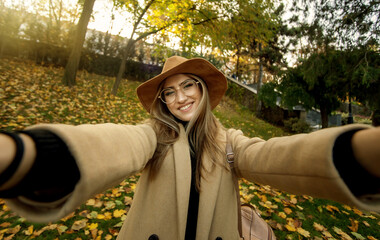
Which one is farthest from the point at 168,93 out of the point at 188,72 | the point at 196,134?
the point at 196,134

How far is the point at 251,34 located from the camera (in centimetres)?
845

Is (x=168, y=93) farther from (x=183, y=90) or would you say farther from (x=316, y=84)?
(x=316, y=84)

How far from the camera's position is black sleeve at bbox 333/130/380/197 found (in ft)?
2.18

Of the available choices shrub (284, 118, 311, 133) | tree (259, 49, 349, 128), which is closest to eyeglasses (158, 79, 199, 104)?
tree (259, 49, 349, 128)

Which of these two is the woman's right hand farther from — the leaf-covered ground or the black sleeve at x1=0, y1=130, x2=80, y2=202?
the leaf-covered ground

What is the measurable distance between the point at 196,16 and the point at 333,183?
29.5 feet

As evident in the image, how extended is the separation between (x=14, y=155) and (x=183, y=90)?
1.29 meters

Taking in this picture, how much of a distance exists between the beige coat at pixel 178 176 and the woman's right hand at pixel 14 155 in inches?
3.5

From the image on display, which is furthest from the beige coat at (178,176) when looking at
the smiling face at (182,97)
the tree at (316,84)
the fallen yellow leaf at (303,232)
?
the tree at (316,84)

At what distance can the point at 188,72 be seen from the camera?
5.62 feet

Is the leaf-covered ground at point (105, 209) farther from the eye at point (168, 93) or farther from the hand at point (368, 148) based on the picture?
the hand at point (368, 148)

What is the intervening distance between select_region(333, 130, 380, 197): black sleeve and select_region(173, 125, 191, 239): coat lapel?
879 millimetres

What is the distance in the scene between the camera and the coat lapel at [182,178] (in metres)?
1.20

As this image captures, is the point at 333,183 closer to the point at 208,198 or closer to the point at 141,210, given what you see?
the point at 208,198
